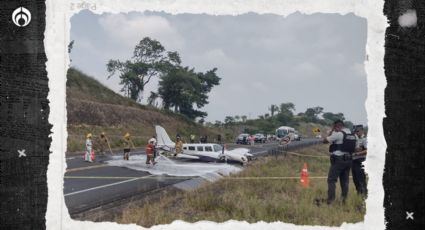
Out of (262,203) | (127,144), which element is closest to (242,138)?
(262,203)

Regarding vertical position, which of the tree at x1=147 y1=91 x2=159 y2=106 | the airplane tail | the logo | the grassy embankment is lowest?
the grassy embankment

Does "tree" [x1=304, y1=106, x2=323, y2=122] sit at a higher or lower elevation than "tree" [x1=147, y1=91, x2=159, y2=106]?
lower

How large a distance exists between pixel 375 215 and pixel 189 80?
2580mm

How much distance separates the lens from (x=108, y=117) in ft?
16.0

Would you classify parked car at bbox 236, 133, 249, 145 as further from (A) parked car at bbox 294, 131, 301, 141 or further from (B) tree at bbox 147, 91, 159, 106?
(B) tree at bbox 147, 91, 159, 106

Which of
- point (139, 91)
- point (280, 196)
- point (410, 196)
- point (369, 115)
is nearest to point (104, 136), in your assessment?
point (139, 91)

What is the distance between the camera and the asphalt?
416 cm

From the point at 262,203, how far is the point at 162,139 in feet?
4.96

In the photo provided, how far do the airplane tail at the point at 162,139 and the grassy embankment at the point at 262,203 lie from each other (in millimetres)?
685

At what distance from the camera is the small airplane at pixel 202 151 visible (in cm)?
477

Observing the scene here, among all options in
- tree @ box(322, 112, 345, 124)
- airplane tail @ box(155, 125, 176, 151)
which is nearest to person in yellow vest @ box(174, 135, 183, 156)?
airplane tail @ box(155, 125, 176, 151)

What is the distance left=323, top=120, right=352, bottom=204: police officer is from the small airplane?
1.05 m

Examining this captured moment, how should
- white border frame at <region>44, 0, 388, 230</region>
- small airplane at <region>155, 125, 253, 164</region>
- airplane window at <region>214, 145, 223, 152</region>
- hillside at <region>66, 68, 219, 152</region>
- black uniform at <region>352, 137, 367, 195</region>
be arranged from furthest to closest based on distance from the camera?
airplane window at <region>214, 145, 223, 152</region>, small airplane at <region>155, 125, 253, 164</region>, hillside at <region>66, 68, 219, 152</region>, black uniform at <region>352, 137, 367, 195</region>, white border frame at <region>44, 0, 388, 230</region>

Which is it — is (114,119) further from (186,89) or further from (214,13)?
(214,13)
